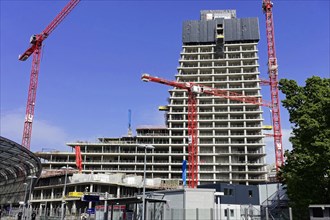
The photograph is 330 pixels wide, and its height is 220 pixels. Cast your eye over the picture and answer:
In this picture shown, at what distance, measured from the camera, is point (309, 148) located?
33.6 meters

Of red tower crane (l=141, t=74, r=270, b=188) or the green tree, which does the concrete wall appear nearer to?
the green tree

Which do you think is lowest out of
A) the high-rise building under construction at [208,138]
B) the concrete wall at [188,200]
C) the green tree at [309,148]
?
the concrete wall at [188,200]

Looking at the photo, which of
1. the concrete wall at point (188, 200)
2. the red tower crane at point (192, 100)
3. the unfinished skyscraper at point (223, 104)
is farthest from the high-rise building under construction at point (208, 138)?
the concrete wall at point (188, 200)

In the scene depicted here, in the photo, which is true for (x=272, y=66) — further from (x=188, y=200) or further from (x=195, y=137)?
(x=188, y=200)

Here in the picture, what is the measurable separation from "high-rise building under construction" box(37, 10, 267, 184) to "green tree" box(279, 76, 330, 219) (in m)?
80.5

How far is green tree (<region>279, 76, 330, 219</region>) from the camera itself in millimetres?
32250

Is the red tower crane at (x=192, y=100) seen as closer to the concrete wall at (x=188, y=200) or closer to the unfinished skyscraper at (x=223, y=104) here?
the unfinished skyscraper at (x=223, y=104)

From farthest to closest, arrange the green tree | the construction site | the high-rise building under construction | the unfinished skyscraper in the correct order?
1. the high-rise building under construction
2. the unfinished skyscraper
3. the construction site
4. the green tree

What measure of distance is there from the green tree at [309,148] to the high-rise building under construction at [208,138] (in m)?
80.5

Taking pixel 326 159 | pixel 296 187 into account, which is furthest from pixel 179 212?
pixel 326 159

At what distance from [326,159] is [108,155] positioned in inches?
3857

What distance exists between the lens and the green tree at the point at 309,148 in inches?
1270

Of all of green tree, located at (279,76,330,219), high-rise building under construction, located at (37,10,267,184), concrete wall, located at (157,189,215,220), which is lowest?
concrete wall, located at (157,189,215,220)

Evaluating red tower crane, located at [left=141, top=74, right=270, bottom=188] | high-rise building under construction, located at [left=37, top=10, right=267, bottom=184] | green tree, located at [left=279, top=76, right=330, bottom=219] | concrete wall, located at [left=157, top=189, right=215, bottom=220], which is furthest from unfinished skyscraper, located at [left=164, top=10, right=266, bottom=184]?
green tree, located at [left=279, top=76, right=330, bottom=219]
